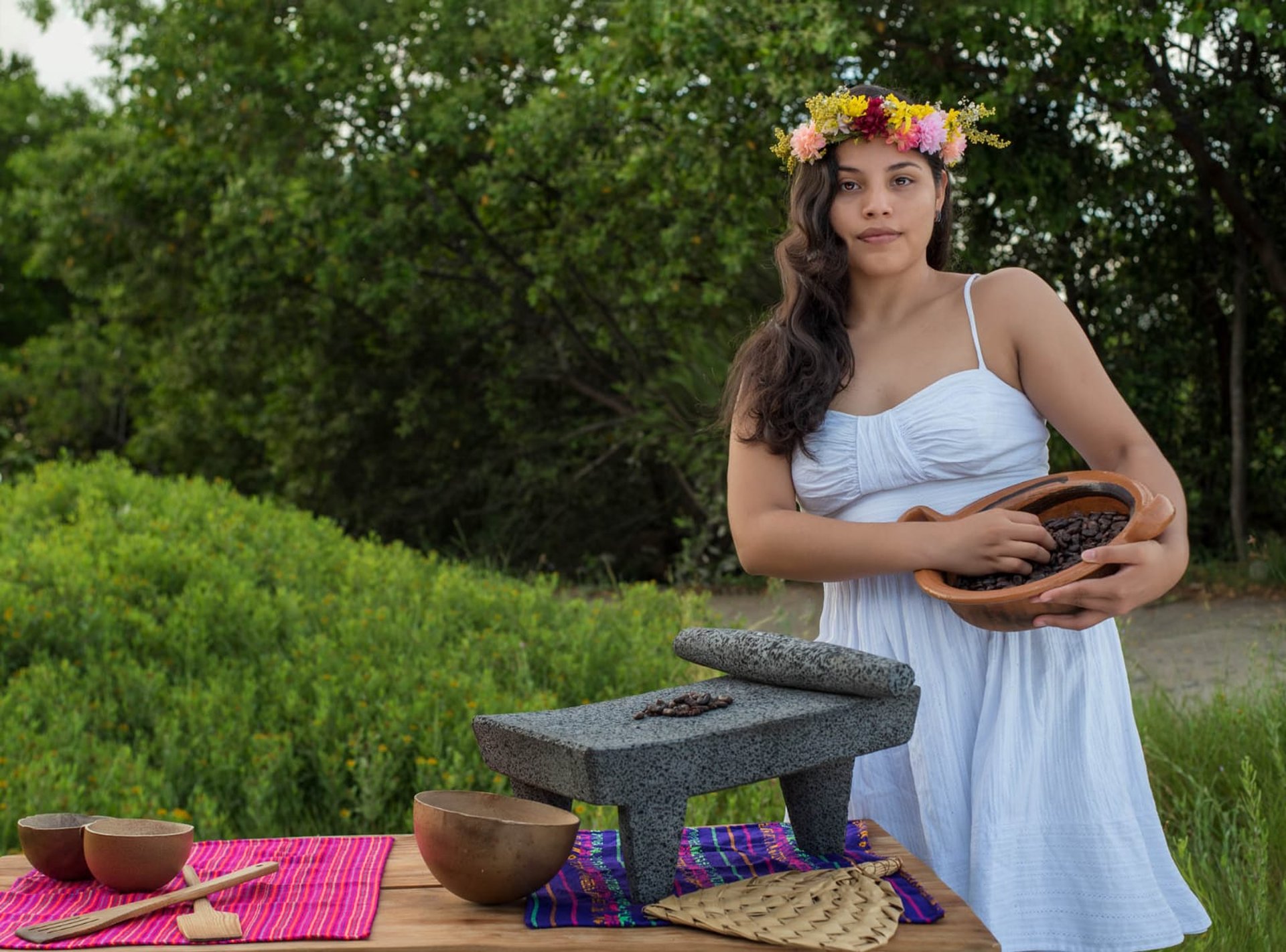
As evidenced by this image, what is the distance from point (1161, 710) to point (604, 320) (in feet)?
24.3

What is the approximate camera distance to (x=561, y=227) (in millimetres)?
10602

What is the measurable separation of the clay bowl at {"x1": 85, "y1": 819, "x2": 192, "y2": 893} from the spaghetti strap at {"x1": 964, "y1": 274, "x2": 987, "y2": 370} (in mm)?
1221

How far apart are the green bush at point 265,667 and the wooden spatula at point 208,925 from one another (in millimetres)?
2361

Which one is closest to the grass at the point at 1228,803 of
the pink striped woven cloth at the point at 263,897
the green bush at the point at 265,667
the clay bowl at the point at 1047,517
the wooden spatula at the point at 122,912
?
the green bush at the point at 265,667

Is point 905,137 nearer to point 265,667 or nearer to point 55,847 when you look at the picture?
point 55,847

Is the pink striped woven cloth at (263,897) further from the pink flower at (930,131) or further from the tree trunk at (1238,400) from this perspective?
the tree trunk at (1238,400)

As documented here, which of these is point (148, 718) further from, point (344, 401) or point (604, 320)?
point (344, 401)

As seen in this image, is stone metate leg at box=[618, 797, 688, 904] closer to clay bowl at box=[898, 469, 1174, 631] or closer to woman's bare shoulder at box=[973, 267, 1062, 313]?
clay bowl at box=[898, 469, 1174, 631]

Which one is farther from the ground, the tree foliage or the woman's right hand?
the tree foliage

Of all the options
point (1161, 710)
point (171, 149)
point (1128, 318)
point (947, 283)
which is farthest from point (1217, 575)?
point (171, 149)

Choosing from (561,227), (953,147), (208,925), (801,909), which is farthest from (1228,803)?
(561,227)

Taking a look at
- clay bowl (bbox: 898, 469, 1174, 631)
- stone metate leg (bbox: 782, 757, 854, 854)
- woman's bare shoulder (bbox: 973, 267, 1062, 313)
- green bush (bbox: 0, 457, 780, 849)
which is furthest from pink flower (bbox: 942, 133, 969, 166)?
green bush (bbox: 0, 457, 780, 849)

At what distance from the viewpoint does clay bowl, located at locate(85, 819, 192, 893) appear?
1507 millimetres

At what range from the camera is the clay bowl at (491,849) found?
1406 millimetres
